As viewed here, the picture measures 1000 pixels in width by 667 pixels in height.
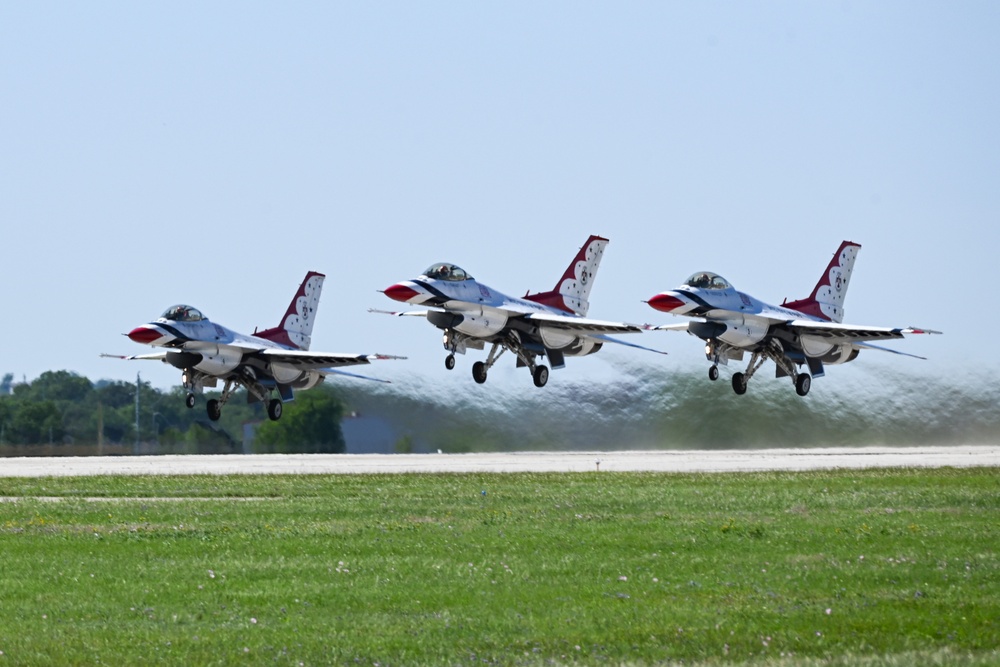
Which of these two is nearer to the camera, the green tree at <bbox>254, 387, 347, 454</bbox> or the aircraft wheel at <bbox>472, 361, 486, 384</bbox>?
the aircraft wheel at <bbox>472, 361, 486, 384</bbox>

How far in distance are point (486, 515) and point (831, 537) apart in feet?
17.8

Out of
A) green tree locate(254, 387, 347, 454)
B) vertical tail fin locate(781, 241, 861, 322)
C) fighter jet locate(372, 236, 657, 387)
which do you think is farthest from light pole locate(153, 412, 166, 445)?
vertical tail fin locate(781, 241, 861, 322)

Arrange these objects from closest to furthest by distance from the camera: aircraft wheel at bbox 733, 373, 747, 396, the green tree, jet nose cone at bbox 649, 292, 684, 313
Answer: jet nose cone at bbox 649, 292, 684, 313 → aircraft wheel at bbox 733, 373, 747, 396 → the green tree

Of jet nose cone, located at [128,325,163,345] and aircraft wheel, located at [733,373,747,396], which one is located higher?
jet nose cone, located at [128,325,163,345]

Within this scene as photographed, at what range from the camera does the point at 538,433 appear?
1809 inches

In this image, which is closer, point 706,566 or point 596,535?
point 706,566

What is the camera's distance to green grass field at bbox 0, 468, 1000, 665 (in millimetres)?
10656

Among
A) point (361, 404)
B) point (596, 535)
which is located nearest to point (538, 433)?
point (361, 404)

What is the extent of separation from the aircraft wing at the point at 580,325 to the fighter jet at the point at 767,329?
154cm

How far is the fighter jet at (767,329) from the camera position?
148 feet

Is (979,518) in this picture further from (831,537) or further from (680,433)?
(680,433)

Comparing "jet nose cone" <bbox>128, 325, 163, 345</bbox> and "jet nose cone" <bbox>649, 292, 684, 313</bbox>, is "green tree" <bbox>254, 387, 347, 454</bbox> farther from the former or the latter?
"jet nose cone" <bbox>649, 292, 684, 313</bbox>

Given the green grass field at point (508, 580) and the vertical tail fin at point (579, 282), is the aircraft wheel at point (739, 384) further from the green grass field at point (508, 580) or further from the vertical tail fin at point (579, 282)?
the green grass field at point (508, 580)

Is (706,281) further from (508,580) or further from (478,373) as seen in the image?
(508,580)
